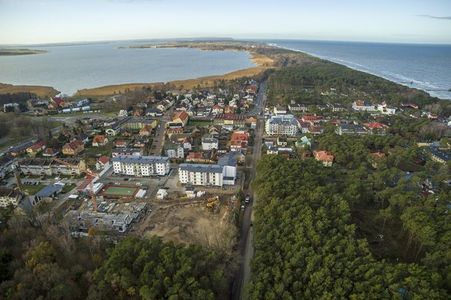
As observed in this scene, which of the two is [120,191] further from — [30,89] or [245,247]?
[30,89]

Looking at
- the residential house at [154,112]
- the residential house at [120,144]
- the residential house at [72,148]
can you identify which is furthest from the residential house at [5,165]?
the residential house at [154,112]

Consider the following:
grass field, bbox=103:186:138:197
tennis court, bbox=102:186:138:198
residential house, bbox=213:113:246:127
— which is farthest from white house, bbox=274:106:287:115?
grass field, bbox=103:186:138:197

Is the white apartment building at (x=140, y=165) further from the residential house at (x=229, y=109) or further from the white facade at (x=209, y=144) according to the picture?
the residential house at (x=229, y=109)

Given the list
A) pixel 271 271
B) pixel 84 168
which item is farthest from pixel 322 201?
pixel 84 168

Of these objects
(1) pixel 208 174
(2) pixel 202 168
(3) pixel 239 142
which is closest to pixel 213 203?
(1) pixel 208 174

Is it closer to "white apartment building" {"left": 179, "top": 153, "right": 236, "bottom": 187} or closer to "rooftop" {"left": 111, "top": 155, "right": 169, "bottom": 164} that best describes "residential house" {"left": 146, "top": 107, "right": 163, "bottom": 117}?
"rooftop" {"left": 111, "top": 155, "right": 169, "bottom": 164}
